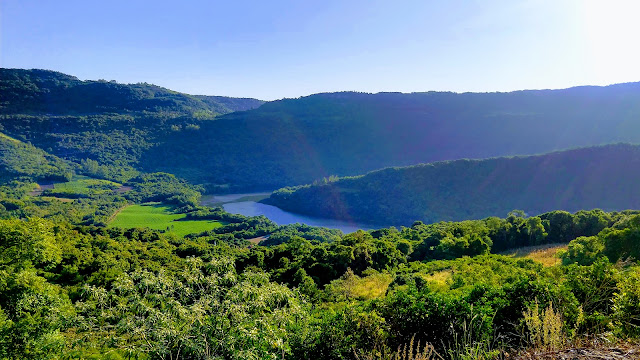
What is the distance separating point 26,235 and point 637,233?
3443 centimetres

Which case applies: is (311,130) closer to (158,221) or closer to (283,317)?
(158,221)

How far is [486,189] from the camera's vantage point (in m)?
87.4

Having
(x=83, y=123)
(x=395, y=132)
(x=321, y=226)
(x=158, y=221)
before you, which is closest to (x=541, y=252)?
(x=321, y=226)

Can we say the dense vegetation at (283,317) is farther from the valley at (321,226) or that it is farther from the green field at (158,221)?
the green field at (158,221)

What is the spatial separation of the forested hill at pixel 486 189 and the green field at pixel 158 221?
3404 centimetres

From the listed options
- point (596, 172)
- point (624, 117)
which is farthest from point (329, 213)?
point (624, 117)

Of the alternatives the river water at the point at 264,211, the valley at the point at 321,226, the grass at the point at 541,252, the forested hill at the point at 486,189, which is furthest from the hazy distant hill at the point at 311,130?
the grass at the point at 541,252

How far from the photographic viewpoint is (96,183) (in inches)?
4771

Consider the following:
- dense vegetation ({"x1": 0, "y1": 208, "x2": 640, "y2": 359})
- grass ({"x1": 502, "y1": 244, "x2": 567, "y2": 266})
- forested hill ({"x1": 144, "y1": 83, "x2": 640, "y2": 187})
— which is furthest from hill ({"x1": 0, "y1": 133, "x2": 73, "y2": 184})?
grass ({"x1": 502, "y1": 244, "x2": 567, "y2": 266})

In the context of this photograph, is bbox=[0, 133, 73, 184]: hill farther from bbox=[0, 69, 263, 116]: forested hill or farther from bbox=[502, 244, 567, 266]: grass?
bbox=[502, 244, 567, 266]: grass

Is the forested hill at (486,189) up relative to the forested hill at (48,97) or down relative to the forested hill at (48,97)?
down

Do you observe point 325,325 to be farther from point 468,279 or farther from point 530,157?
point 530,157

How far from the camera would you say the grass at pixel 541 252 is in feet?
79.4

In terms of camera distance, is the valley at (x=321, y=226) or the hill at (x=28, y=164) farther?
the hill at (x=28, y=164)
